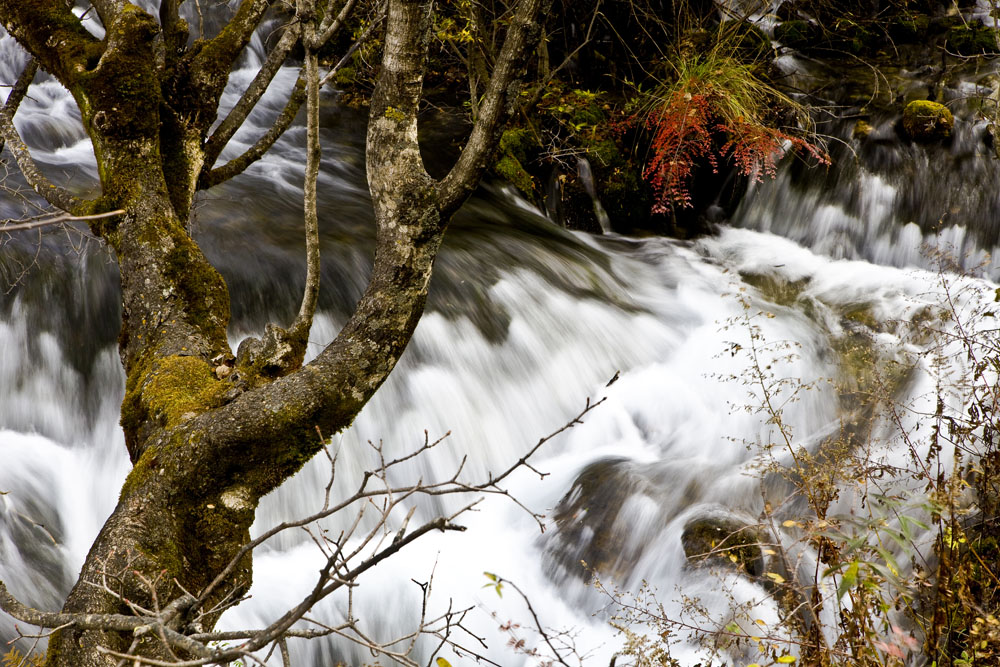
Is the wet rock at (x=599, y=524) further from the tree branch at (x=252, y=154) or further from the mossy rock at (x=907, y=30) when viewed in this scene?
the mossy rock at (x=907, y=30)

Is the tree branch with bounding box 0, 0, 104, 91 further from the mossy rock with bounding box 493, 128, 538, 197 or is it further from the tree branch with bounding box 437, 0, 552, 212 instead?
the mossy rock with bounding box 493, 128, 538, 197

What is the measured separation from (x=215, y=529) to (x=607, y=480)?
323cm

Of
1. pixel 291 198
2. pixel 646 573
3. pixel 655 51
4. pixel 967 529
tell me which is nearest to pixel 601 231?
Answer: pixel 655 51

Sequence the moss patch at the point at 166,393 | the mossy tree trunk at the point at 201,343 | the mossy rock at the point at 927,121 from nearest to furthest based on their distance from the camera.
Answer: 1. the mossy tree trunk at the point at 201,343
2. the moss patch at the point at 166,393
3. the mossy rock at the point at 927,121

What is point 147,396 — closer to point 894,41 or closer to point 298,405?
point 298,405

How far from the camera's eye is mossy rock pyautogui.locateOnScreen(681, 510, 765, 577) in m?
3.74

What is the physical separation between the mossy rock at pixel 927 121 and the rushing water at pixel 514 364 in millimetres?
172

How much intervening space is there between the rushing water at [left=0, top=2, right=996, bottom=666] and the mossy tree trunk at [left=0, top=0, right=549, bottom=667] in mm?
1475

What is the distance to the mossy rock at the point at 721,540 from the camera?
3.74 m

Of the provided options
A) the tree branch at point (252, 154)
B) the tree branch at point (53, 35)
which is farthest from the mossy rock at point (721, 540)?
the tree branch at point (53, 35)

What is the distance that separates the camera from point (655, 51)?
8.28 m

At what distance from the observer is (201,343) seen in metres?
2.26

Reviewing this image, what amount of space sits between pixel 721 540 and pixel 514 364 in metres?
2.26

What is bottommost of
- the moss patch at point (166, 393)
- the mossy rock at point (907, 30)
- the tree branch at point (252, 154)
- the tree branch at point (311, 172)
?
the moss patch at point (166, 393)
